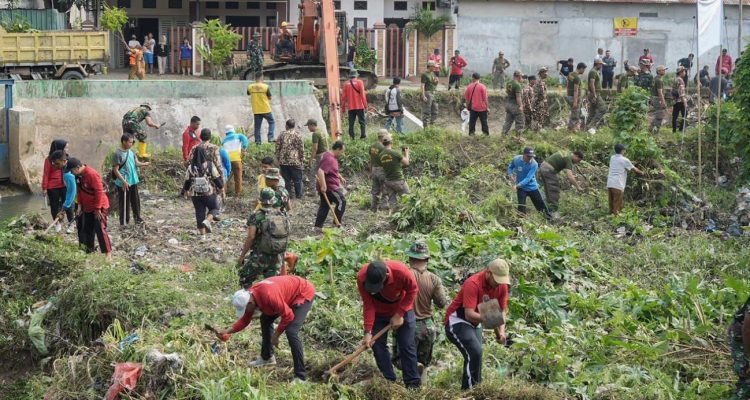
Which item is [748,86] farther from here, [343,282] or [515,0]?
[515,0]

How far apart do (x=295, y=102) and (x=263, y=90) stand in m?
2.78

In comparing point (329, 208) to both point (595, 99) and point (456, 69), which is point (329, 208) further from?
point (456, 69)

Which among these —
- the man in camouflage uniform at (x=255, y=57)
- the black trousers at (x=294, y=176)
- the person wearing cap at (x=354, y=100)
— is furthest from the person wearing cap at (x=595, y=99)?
the man in camouflage uniform at (x=255, y=57)

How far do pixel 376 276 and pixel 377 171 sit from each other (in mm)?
8023

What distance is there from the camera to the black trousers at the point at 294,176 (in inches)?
709

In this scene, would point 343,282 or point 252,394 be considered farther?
point 343,282

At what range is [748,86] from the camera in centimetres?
1870

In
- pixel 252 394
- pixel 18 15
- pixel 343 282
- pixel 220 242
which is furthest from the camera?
pixel 18 15

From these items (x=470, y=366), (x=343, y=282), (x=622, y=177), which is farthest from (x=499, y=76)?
(x=470, y=366)

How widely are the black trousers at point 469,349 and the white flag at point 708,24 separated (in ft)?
33.1

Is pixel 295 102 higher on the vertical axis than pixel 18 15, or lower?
lower

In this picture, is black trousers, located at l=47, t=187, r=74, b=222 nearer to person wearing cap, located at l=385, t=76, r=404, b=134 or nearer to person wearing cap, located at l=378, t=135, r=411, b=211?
person wearing cap, located at l=378, t=135, r=411, b=211

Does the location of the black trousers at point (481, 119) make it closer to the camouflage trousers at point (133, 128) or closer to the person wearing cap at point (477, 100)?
the person wearing cap at point (477, 100)

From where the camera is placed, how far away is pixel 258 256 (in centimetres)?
1170
